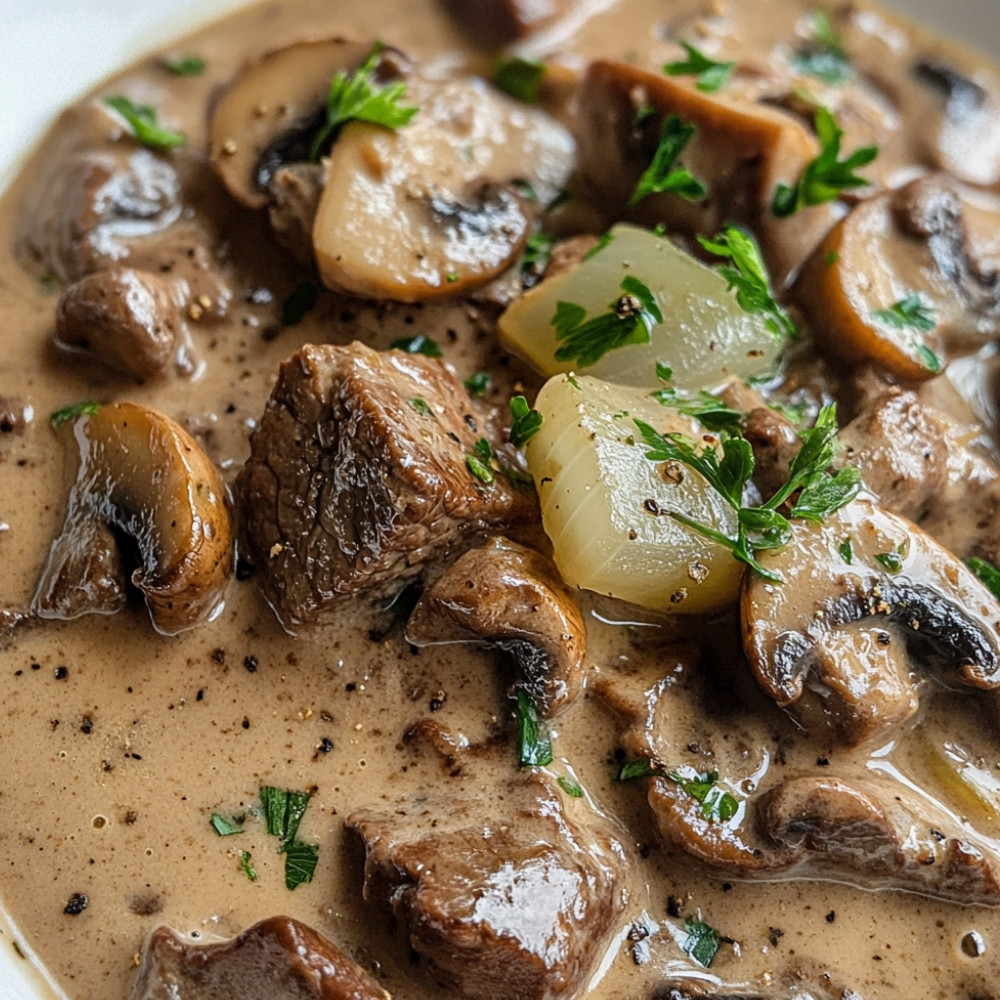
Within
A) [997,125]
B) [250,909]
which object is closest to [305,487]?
[250,909]

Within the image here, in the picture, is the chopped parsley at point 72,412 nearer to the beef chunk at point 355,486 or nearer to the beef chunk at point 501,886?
the beef chunk at point 355,486

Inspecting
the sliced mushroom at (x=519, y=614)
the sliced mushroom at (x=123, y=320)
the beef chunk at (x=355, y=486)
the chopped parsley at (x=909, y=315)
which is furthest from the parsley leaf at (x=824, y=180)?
the sliced mushroom at (x=123, y=320)

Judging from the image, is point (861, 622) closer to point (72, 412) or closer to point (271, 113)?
point (72, 412)

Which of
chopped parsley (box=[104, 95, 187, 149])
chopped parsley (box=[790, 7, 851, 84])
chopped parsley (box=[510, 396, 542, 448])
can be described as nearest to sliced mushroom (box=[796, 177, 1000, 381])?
chopped parsley (box=[790, 7, 851, 84])

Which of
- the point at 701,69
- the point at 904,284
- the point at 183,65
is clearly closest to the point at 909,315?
the point at 904,284

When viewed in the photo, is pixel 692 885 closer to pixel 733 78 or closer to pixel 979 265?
pixel 979 265
